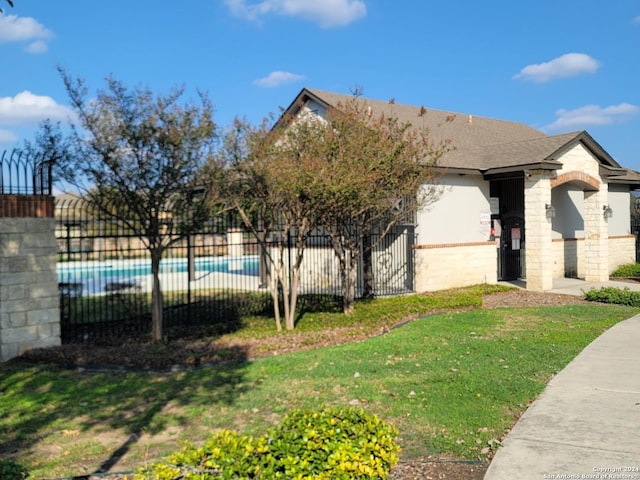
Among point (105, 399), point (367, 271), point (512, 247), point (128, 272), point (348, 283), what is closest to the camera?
point (105, 399)

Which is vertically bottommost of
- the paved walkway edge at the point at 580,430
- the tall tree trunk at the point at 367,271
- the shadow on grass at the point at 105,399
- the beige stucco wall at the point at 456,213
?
the shadow on grass at the point at 105,399

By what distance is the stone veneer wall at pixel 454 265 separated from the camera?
650 inches

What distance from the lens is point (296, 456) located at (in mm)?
3666

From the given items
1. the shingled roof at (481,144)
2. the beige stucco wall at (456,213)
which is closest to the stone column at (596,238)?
the shingled roof at (481,144)

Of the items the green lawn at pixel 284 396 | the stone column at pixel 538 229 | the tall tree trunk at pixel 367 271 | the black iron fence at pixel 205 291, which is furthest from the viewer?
the stone column at pixel 538 229

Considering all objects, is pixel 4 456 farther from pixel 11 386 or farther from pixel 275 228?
pixel 275 228

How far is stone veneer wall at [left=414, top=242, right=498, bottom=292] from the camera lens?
16.5m

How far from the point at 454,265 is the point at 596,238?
5353 millimetres

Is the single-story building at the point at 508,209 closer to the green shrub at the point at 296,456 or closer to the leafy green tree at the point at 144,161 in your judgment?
the leafy green tree at the point at 144,161

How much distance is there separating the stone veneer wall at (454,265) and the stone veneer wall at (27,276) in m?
10.3

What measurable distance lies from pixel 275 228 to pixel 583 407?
24.0 feet

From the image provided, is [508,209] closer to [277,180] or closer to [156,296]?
[277,180]

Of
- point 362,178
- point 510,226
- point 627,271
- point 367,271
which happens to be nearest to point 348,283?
point 367,271

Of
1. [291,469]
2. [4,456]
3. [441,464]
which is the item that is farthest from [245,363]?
[291,469]
